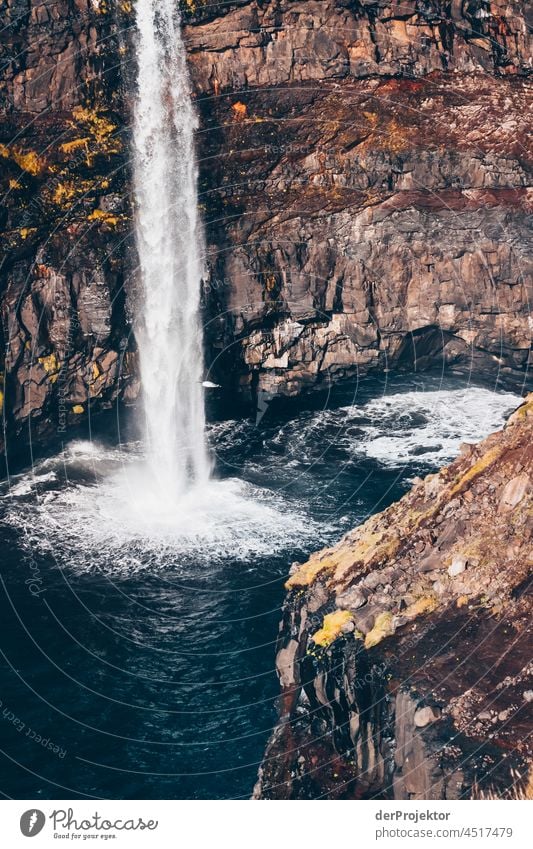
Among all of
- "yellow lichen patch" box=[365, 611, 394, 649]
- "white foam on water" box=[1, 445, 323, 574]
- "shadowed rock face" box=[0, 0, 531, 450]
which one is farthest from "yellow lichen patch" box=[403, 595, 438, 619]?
"shadowed rock face" box=[0, 0, 531, 450]

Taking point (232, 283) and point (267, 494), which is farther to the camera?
point (232, 283)

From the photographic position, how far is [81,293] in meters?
112

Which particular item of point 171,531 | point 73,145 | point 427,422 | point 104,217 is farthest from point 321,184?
point 171,531

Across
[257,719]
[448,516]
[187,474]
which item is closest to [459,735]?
[448,516]

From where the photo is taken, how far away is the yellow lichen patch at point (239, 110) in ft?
A: 395

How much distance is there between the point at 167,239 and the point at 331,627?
195 ft

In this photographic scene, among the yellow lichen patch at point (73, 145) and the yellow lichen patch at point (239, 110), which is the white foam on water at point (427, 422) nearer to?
the yellow lichen patch at point (239, 110)

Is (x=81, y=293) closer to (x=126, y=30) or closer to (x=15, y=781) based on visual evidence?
(x=126, y=30)

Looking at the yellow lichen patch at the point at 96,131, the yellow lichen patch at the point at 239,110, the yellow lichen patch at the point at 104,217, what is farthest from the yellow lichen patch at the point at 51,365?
the yellow lichen patch at the point at 239,110

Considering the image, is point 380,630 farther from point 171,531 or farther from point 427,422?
point 427,422

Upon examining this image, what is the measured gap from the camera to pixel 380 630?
2591 inches

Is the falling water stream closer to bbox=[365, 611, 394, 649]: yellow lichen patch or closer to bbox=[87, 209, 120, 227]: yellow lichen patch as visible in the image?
bbox=[87, 209, 120, 227]: yellow lichen patch

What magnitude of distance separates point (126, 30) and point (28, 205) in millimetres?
20557

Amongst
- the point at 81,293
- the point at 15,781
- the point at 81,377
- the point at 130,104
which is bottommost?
the point at 15,781
